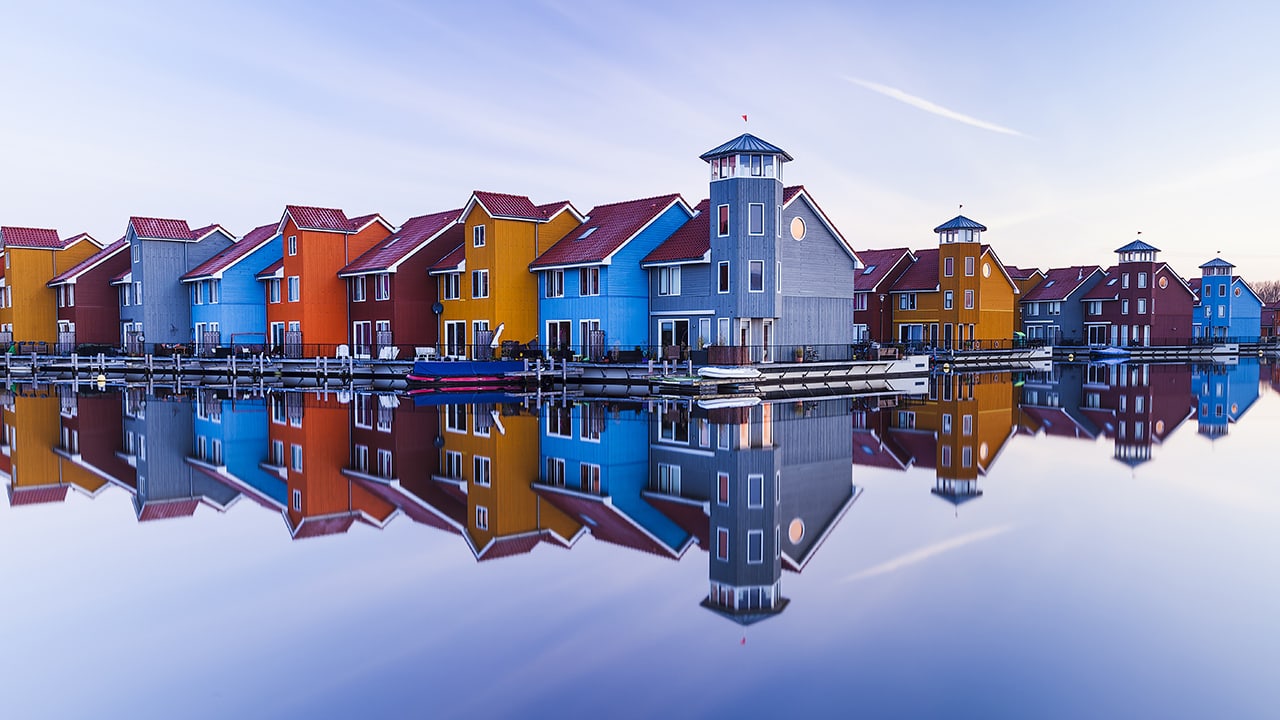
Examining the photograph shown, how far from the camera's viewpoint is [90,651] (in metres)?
9.85

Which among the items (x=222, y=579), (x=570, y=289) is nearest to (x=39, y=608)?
(x=222, y=579)

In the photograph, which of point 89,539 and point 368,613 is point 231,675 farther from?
point 89,539

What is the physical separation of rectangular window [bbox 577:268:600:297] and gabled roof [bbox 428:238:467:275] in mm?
7398

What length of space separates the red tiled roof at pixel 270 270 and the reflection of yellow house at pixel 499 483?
3484cm

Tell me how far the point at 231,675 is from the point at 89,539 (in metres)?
7.84

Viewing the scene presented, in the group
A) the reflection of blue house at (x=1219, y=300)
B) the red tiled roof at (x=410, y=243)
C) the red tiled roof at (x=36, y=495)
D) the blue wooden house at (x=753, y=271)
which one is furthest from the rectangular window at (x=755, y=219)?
the reflection of blue house at (x=1219, y=300)

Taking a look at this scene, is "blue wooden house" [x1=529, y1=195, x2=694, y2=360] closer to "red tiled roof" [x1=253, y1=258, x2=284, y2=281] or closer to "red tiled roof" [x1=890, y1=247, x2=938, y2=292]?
"red tiled roof" [x1=253, y1=258, x2=284, y2=281]

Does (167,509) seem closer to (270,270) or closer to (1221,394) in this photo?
(1221,394)

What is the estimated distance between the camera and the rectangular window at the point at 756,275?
145 feet

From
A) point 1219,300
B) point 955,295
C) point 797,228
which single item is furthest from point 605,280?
point 1219,300

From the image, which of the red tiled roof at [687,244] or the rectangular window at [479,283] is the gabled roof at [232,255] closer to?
the rectangular window at [479,283]

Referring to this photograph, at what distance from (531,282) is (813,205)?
50.8 feet

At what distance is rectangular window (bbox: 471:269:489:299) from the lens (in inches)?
1989

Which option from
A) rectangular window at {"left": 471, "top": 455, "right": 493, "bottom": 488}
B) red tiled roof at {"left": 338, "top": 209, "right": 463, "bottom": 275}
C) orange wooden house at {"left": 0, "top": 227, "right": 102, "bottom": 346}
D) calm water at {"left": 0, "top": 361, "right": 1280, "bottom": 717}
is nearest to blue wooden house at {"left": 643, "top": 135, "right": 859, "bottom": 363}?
red tiled roof at {"left": 338, "top": 209, "right": 463, "bottom": 275}
